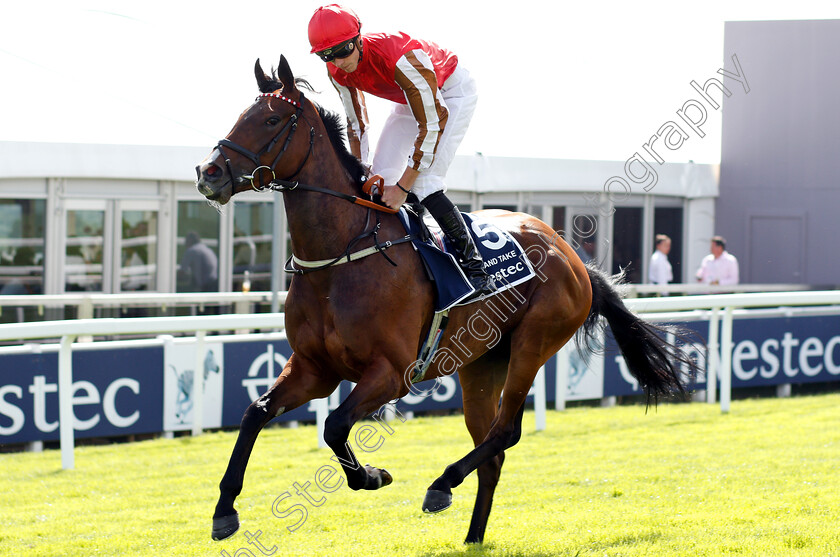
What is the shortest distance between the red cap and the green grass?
81.3 inches

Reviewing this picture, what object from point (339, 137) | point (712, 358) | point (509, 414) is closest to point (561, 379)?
point (712, 358)

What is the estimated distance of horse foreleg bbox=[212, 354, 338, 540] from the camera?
11.6 ft

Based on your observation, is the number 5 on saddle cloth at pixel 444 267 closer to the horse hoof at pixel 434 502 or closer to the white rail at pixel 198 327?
the horse hoof at pixel 434 502

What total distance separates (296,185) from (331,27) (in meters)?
0.59

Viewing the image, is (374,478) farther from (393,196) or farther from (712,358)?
(712,358)

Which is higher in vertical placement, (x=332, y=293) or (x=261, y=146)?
(x=261, y=146)

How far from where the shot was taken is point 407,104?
402cm

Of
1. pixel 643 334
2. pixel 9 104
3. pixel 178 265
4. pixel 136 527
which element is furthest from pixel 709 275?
pixel 136 527

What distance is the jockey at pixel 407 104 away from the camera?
143 inches

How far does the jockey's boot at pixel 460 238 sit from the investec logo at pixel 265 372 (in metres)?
3.50

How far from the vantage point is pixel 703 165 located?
13.4 m

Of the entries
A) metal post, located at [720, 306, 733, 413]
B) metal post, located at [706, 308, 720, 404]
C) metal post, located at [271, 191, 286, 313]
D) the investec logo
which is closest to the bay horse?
the investec logo

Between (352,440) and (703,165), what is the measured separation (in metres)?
8.29

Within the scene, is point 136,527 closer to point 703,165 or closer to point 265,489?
point 265,489
